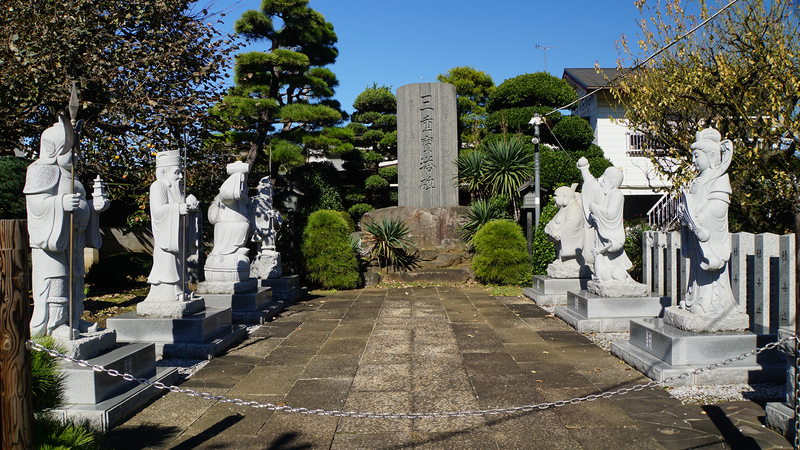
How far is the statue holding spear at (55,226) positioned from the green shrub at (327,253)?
6.88 metres

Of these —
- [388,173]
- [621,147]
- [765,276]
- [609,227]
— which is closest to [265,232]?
[609,227]

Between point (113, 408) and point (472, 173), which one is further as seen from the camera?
point (472, 173)

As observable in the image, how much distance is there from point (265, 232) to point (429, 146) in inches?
281

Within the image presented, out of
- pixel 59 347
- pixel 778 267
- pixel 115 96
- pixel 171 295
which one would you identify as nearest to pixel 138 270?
pixel 115 96

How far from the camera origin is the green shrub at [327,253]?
36.1ft

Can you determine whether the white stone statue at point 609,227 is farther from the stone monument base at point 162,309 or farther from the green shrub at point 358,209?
the green shrub at point 358,209

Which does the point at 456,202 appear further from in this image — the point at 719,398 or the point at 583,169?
the point at 719,398

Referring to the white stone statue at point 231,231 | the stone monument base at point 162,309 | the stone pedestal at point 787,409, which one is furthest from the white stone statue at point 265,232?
the stone pedestal at point 787,409

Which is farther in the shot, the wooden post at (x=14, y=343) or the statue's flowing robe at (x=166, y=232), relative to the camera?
the statue's flowing robe at (x=166, y=232)

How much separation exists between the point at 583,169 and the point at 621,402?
4228mm

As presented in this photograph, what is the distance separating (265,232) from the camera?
9.45m

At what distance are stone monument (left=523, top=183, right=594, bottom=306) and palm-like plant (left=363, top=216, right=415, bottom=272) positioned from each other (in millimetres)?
4452

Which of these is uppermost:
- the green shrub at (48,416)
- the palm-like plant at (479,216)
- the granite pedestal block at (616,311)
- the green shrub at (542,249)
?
the palm-like plant at (479,216)

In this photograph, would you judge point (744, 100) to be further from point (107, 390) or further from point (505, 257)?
point (107, 390)
